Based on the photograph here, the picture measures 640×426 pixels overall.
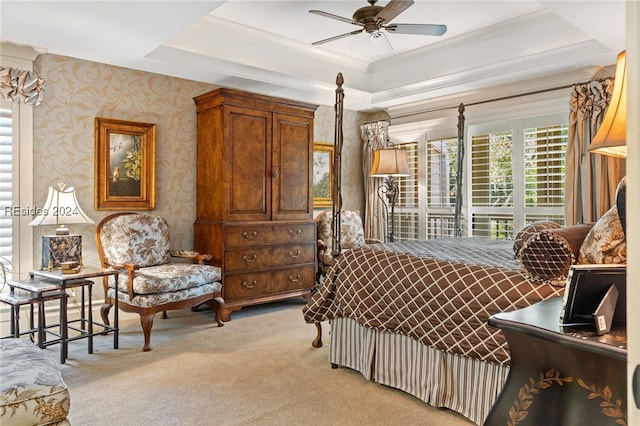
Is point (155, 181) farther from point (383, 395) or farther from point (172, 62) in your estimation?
point (383, 395)

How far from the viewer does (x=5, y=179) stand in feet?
11.7

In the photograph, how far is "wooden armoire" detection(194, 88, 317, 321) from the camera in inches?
167

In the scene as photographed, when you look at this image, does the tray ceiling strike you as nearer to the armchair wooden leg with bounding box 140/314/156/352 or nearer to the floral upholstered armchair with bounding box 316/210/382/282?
the floral upholstered armchair with bounding box 316/210/382/282

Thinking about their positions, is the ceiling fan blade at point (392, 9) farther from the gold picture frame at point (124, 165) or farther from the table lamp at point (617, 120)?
the gold picture frame at point (124, 165)

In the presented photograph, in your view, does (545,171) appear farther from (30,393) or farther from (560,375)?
(30,393)

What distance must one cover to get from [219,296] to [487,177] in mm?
3365

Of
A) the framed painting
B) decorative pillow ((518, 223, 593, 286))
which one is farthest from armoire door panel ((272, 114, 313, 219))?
decorative pillow ((518, 223, 593, 286))

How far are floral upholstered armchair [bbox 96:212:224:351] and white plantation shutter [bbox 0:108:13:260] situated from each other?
2.24 ft

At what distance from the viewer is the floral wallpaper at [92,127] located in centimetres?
377

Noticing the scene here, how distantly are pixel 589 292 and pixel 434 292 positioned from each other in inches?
47.3

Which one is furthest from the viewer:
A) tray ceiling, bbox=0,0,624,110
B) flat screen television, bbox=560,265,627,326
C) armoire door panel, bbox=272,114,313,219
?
armoire door panel, bbox=272,114,313,219

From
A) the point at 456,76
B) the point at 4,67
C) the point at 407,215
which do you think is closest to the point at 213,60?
the point at 4,67

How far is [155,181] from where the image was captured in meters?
4.36

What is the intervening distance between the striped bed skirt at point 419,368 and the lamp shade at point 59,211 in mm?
2267
